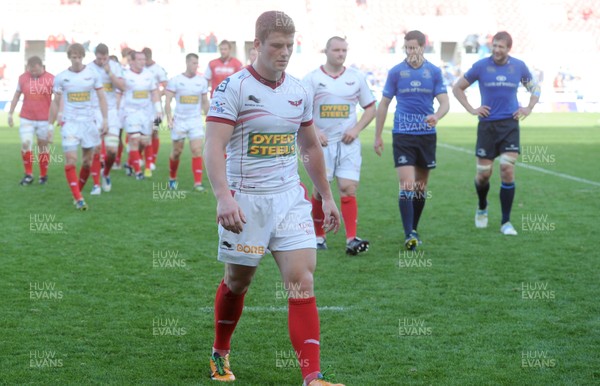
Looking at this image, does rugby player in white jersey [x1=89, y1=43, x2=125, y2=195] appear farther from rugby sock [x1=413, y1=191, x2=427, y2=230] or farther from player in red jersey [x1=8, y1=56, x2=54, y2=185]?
rugby sock [x1=413, y1=191, x2=427, y2=230]

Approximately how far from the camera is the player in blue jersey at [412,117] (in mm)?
9035

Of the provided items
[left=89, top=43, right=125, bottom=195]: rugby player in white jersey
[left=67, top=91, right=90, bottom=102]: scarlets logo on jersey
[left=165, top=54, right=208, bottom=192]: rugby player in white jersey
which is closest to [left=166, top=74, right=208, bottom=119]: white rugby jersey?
[left=165, top=54, right=208, bottom=192]: rugby player in white jersey

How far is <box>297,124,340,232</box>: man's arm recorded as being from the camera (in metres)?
4.76

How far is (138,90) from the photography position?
1523cm

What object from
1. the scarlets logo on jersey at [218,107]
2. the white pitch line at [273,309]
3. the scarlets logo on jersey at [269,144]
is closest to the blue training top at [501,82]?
the white pitch line at [273,309]

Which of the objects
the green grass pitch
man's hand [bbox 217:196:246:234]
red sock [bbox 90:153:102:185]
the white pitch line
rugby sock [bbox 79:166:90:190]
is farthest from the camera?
red sock [bbox 90:153:102:185]

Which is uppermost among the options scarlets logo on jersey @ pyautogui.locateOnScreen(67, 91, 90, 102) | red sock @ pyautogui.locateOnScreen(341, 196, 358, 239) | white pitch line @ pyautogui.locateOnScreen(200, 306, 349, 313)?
scarlets logo on jersey @ pyautogui.locateOnScreen(67, 91, 90, 102)

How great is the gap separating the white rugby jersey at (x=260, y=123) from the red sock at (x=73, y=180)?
7.51m

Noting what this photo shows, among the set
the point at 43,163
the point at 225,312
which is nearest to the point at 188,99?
the point at 43,163

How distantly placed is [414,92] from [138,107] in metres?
7.16

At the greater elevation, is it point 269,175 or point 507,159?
point 269,175

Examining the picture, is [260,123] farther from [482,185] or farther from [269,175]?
[482,185]

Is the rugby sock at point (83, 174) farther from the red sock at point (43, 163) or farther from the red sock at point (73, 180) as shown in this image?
the red sock at point (43, 163)

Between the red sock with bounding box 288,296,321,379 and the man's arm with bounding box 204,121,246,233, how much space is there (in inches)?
19.3
